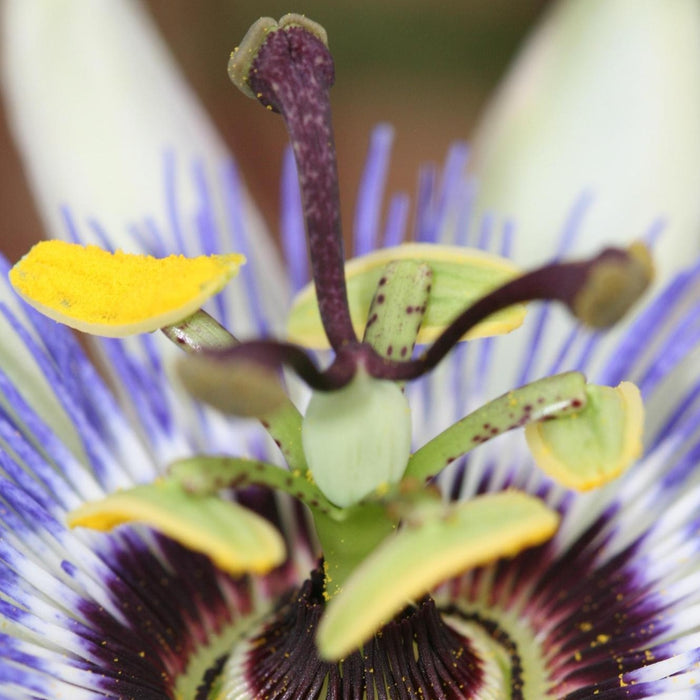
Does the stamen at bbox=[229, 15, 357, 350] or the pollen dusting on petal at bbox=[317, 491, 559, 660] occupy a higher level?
the stamen at bbox=[229, 15, 357, 350]

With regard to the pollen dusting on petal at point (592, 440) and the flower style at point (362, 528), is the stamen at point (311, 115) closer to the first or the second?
the flower style at point (362, 528)

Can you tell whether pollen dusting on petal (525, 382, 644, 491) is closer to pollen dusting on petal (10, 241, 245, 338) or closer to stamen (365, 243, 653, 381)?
stamen (365, 243, 653, 381)

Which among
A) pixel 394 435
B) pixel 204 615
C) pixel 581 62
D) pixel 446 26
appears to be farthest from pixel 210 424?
pixel 446 26

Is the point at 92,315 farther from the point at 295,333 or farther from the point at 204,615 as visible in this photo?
the point at 204,615

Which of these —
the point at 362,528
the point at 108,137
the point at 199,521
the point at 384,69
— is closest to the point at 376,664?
the point at 362,528

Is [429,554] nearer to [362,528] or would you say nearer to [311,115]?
[362,528]

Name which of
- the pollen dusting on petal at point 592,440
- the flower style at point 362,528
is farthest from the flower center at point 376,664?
the pollen dusting on petal at point 592,440

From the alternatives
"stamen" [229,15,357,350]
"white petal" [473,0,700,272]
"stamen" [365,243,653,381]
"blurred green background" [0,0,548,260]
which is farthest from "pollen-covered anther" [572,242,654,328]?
"blurred green background" [0,0,548,260]
